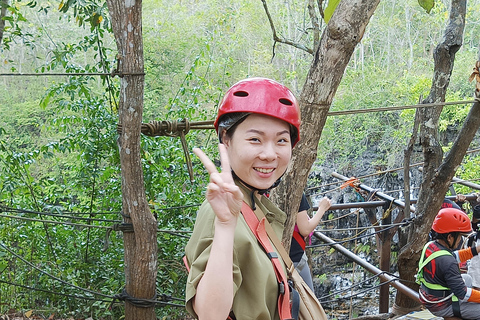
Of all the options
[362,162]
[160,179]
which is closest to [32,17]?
[362,162]

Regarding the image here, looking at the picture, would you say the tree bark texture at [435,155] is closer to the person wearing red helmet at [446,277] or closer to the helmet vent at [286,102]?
the person wearing red helmet at [446,277]

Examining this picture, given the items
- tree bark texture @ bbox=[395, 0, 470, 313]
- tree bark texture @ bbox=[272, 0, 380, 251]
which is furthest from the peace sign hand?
tree bark texture @ bbox=[395, 0, 470, 313]

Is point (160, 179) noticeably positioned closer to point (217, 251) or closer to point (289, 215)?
point (289, 215)

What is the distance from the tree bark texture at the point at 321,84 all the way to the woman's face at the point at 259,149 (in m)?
0.33

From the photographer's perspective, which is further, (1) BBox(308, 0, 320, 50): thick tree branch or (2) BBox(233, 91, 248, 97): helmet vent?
(1) BBox(308, 0, 320, 50): thick tree branch

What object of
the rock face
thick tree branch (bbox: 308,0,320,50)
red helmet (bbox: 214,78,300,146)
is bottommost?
the rock face

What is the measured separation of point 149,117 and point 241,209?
10184 millimetres

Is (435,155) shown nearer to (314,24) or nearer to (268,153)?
(314,24)

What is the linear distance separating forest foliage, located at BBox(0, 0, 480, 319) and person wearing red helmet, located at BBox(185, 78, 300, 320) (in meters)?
1.62

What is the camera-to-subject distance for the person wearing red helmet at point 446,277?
9.61 feet

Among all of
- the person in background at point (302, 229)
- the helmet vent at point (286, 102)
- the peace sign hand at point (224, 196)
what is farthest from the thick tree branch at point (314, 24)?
the peace sign hand at point (224, 196)

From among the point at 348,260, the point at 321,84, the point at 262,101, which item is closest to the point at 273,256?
the point at 262,101

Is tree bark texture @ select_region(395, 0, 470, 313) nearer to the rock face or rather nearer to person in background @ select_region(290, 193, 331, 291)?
person in background @ select_region(290, 193, 331, 291)

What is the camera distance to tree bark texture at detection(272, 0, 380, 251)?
1.41 meters
